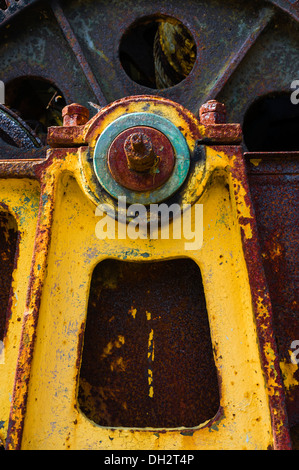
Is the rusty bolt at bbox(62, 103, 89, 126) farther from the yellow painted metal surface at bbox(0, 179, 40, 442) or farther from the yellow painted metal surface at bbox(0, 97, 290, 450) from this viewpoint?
the yellow painted metal surface at bbox(0, 179, 40, 442)

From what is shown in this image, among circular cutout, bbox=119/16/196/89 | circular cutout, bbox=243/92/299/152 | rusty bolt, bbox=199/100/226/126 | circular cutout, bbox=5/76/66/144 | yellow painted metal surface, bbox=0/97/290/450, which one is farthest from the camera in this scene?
circular cutout, bbox=243/92/299/152

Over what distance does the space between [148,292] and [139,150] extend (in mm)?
421

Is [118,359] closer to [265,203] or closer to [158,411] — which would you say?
[158,411]

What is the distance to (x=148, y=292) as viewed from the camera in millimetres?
1169

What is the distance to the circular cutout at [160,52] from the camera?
5.94 ft

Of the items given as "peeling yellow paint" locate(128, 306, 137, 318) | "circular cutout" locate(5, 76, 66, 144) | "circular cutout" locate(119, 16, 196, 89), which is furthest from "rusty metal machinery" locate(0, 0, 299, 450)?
"circular cutout" locate(5, 76, 66, 144)

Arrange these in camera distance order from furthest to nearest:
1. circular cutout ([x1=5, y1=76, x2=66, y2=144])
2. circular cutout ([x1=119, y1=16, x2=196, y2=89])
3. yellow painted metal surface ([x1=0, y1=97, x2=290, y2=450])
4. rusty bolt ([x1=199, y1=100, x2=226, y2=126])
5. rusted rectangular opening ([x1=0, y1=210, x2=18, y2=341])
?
circular cutout ([x1=5, y1=76, x2=66, y2=144]) → circular cutout ([x1=119, y1=16, x2=196, y2=89]) → rusted rectangular opening ([x1=0, y1=210, x2=18, y2=341]) → rusty bolt ([x1=199, y1=100, x2=226, y2=126]) → yellow painted metal surface ([x1=0, y1=97, x2=290, y2=450])

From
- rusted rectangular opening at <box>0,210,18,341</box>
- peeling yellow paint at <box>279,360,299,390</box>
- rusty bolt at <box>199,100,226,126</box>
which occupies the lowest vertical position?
peeling yellow paint at <box>279,360,299,390</box>

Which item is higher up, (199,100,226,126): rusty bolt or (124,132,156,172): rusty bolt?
(199,100,226,126): rusty bolt

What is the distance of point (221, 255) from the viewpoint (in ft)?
3.41

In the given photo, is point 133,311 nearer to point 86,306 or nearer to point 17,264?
point 86,306

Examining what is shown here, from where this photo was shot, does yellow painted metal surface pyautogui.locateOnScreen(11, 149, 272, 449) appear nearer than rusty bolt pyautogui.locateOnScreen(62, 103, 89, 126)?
Yes

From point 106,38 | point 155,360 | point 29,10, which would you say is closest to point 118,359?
point 155,360

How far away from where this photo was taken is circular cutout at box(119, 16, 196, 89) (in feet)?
5.94
